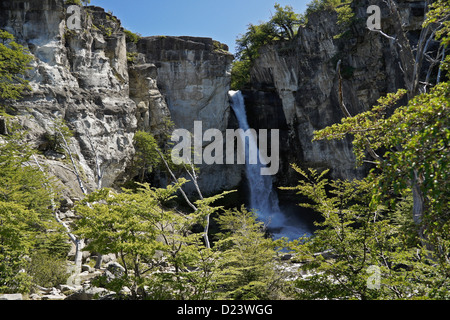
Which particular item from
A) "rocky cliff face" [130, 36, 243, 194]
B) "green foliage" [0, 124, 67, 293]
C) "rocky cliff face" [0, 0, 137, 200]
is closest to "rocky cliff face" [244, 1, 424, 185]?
"rocky cliff face" [130, 36, 243, 194]

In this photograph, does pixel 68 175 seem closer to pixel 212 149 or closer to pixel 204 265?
pixel 204 265

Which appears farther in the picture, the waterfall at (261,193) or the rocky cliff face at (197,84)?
the rocky cliff face at (197,84)

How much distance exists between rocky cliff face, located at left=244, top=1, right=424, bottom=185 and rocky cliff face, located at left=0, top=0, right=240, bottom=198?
13.2 ft

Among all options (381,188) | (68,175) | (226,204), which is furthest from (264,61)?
(381,188)

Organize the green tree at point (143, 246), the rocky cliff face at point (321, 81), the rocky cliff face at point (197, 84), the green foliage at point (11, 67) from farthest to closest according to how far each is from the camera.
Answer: the rocky cliff face at point (197, 84) → the rocky cliff face at point (321, 81) → the green foliage at point (11, 67) → the green tree at point (143, 246)

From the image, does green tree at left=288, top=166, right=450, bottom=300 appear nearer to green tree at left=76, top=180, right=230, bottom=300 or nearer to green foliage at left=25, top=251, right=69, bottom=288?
green tree at left=76, top=180, right=230, bottom=300

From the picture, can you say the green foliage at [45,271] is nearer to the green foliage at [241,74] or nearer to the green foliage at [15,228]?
the green foliage at [15,228]

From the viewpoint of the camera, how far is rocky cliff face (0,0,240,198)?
1675cm

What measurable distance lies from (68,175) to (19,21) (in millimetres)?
10646

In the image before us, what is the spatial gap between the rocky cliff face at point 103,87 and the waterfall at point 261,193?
1.44 metres

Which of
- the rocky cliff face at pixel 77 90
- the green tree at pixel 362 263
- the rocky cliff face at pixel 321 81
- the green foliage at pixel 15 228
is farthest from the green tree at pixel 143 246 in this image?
the rocky cliff face at pixel 321 81

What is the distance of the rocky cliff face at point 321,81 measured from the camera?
20.4 m

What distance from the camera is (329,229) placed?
5.77 meters

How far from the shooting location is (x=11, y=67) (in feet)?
49.1
